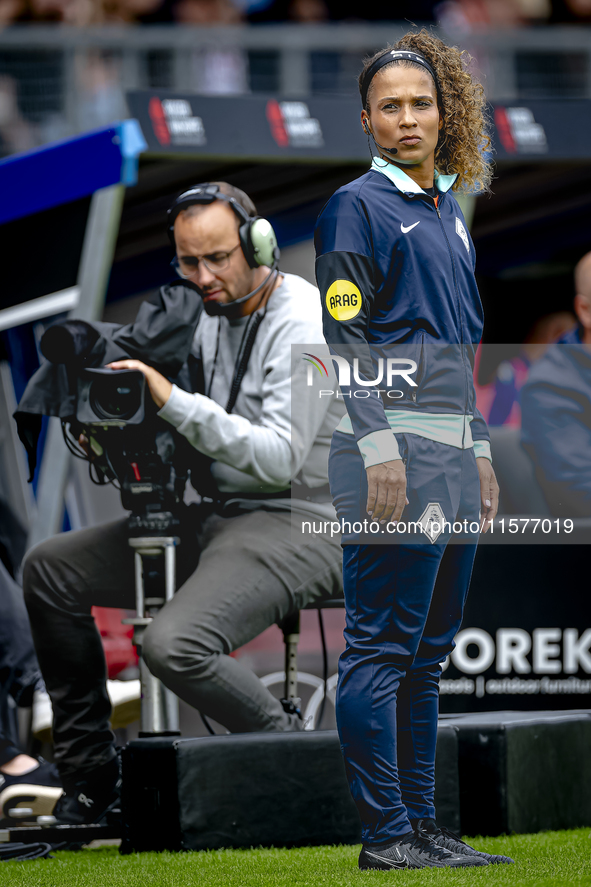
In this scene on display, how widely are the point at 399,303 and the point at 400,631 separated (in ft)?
2.53

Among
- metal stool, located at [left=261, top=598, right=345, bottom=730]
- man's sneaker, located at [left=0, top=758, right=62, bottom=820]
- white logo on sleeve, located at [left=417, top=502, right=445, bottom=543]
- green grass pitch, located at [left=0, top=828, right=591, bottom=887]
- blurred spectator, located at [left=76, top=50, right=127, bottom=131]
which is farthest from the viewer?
blurred spectator, located at [left=76, top=50, right=127, bottom=131]

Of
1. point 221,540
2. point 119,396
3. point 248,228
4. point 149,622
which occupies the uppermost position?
point 248,228

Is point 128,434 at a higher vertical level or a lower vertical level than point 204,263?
lower

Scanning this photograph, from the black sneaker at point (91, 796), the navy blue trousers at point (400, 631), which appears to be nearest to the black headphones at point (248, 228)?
the navy blue trousers at point (400, 631)

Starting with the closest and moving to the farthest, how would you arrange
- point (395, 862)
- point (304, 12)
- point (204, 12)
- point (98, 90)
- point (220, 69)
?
point (395, 862) → point (98, 90) → point (220, 69) → point (204, 12) → point (304, 12)

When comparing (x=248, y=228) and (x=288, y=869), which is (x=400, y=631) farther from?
(x=248, y=228)

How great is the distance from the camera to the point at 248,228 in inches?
138

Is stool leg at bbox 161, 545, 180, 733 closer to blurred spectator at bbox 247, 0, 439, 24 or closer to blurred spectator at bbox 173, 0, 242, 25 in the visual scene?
blurred spectator at bbox 173, 0, 242, 25

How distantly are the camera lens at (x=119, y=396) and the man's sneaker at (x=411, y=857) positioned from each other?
135 centimetres

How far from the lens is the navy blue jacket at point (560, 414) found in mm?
3738

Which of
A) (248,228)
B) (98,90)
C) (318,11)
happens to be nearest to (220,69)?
(98,90)

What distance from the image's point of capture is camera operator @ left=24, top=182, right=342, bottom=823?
3.24 meters

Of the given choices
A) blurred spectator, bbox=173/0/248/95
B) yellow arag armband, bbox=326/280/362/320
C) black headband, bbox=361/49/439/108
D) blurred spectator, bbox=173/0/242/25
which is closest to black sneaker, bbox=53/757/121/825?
yellow arag armband, bbox=326/280/362/320

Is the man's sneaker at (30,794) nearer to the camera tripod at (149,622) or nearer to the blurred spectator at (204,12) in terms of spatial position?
the camera tripod at (149,622)
